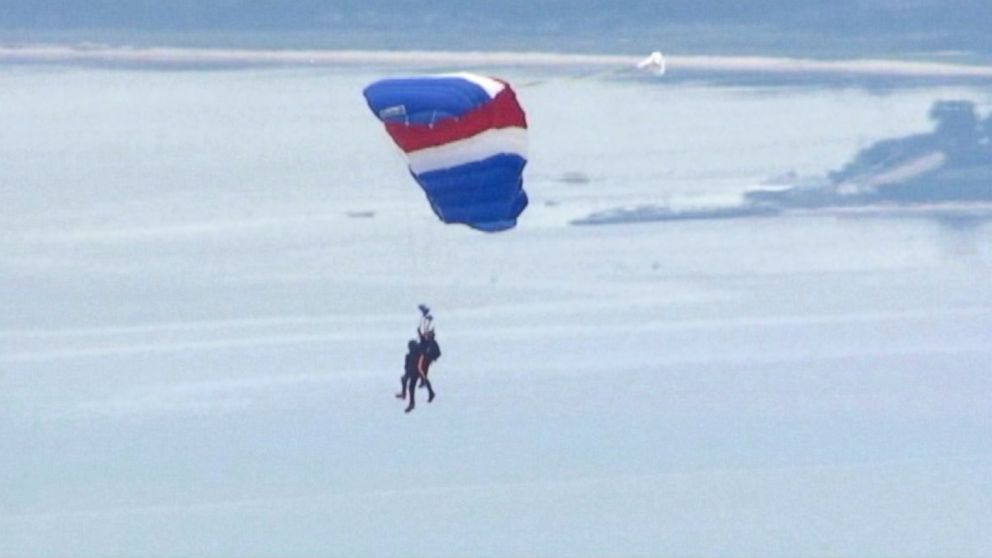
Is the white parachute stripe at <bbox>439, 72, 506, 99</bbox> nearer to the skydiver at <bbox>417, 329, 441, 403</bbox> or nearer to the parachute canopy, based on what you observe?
the parachute canopy

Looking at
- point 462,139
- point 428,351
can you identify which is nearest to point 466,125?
point 462,139

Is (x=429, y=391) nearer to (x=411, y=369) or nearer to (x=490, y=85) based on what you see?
(x=411, y=369)

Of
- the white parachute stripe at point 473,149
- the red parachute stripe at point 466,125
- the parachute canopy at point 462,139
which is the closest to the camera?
the parachute canopy at point 462,139

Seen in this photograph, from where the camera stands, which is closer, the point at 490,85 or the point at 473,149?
the point at 490,85

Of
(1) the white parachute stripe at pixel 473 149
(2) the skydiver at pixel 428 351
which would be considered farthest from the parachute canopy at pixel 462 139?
(2) the skydiver at pixel 428 351

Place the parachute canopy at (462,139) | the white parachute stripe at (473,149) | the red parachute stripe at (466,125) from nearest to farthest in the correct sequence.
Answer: the parachute canopy at (462,139)
the red parachute stripe at (466,125)
the white parachute stripe at (473,149)

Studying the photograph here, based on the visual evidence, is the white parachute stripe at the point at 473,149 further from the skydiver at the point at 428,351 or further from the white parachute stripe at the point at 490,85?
the skydiver at the point at 428,351

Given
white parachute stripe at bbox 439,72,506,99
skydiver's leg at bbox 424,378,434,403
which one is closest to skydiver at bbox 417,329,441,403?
skydiver's leg at bbox 424,378,434,403

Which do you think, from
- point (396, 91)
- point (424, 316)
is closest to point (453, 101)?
point (396, 91)
